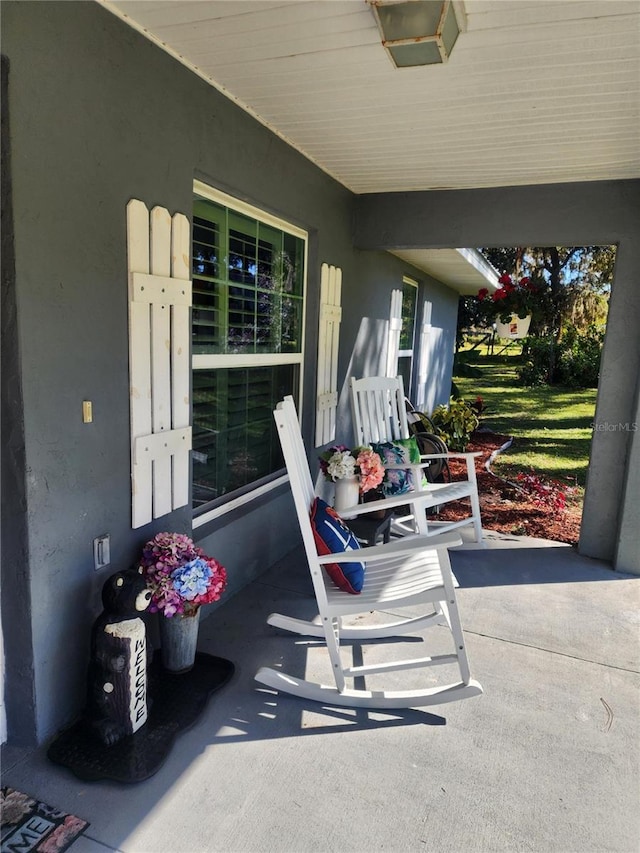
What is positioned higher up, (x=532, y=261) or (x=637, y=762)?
(x=532, y=261)

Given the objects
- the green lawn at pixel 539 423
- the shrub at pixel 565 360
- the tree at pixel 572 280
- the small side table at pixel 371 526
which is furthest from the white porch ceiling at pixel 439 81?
the tree at pixel 572 280

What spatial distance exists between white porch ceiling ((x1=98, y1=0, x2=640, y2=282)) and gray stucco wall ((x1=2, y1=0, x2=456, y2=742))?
0.20m

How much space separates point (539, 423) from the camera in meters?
9.68

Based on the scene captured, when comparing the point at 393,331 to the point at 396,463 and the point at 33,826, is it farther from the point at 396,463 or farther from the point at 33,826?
the point at 33,826

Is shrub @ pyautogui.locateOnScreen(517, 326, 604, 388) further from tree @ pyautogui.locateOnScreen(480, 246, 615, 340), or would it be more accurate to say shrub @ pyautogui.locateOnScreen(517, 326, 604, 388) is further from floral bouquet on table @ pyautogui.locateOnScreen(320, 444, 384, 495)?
floral bouquet on table @ pyautogui.locateOnScreen(320, 444, 384, 495)

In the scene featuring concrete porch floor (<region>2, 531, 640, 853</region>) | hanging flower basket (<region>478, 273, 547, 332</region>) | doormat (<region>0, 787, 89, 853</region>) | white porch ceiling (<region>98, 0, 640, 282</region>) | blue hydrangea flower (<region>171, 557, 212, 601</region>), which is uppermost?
white porch ceiling (<region>98, 0, 640, 282</region>)

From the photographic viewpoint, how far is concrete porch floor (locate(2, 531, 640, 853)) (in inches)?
60.8

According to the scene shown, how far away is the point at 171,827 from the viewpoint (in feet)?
5.03

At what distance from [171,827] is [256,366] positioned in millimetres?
2063

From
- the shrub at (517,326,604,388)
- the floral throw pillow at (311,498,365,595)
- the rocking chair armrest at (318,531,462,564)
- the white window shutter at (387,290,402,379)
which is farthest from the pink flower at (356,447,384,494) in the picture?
the shrub at (517,326,604,388)

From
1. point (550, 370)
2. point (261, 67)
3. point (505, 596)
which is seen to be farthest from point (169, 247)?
point (550, 370)

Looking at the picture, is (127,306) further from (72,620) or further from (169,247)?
(72,620)

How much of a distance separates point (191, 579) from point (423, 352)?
217 inches

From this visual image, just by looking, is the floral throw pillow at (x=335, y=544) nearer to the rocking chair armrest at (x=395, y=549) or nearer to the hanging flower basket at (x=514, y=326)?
the rocking chair armrest at (x=395, y=549)
